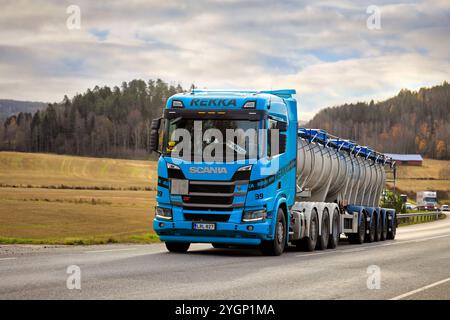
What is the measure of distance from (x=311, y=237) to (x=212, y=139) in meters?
5.56

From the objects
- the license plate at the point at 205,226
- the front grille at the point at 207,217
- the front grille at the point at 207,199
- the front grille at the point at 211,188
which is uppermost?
the front grille at the point at 211,188

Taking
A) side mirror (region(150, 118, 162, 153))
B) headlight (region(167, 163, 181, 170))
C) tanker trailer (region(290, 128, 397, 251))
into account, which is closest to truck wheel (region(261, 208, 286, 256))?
tanker trailer (region(290, 128, 397, 251))

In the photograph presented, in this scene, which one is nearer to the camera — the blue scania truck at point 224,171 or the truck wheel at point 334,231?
the blue scania truck at point 224,171

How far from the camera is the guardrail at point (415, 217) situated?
63.2m

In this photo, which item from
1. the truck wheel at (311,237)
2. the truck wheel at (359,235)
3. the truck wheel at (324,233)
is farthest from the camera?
the truck wheel at (359,235)

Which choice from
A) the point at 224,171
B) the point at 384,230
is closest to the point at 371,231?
the point at 384,230

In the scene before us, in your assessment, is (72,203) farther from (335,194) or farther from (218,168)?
(218,168)

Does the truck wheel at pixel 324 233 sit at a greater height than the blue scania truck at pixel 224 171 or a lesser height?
lesser

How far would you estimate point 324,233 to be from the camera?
23.8 metres

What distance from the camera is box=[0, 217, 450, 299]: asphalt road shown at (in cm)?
1095

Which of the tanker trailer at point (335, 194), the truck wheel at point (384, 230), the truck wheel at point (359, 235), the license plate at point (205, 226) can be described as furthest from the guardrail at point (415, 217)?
the license plate at point (205, 226)

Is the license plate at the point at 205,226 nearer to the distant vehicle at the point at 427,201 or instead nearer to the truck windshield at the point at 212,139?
the truck windshield at the point at 212,139

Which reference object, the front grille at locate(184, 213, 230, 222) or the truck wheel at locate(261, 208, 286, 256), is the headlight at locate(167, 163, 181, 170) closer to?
the front grille at locate(184, 213, 230, 222)

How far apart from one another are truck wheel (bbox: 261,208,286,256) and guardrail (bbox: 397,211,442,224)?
42190 mm
